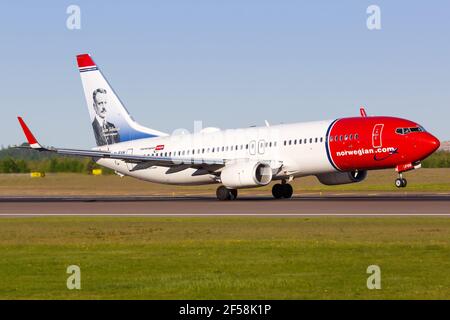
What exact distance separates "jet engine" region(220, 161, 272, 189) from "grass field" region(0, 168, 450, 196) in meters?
16.8

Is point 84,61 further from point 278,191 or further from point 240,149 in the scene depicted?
point 278,191

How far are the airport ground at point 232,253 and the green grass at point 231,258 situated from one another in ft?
0.09

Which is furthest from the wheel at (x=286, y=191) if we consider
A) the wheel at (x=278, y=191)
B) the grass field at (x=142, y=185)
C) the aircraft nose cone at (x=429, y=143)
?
the grass field at (x=142, y=185)

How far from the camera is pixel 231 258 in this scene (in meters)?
23.1

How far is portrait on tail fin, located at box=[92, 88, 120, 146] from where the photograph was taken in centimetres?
6419

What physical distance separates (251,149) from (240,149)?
946mm

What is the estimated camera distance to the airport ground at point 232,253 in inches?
703

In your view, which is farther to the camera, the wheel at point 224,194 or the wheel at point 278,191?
the wheel at point 278,191

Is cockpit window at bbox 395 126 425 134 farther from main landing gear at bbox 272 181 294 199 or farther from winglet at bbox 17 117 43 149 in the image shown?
winglet at bbox 17 117 43 149

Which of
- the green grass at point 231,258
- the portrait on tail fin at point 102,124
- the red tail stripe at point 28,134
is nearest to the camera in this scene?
the green grass at point 231,258

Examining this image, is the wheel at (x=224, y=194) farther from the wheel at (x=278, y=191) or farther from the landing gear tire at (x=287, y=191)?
the landing gear tire at (x=287, y=191)

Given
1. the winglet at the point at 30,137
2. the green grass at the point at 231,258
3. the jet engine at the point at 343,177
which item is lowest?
Answer: the green grass at the point at 231,258

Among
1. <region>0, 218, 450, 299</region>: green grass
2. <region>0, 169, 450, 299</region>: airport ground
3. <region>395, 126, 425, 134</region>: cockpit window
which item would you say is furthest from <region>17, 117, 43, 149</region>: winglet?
<region>395, 126, 425, 134</region>: cockpit window
